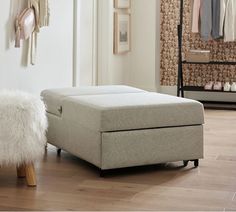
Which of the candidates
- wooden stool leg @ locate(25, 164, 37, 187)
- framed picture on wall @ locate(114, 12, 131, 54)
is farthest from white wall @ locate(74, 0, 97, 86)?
wooden stool leg @ locate(25, 164, 37, 187)

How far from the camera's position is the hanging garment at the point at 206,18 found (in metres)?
6.58

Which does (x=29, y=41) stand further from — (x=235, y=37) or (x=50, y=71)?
(x=235, y=37)

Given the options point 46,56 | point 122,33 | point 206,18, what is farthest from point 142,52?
point 46,56

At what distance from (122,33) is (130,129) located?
3286 mm

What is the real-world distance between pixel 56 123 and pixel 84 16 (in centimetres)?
212

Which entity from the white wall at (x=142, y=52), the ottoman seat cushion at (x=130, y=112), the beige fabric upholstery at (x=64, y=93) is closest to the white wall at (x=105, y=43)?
the white wall at (x=142, y=52)

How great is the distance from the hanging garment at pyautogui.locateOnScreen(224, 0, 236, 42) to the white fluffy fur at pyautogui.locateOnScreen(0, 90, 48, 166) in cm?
373

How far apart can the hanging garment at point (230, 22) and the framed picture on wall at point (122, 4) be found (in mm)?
1133

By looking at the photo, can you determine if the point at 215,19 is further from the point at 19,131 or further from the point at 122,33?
the point at 19,131

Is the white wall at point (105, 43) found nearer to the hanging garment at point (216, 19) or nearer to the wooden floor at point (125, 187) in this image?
the hanging garment at point (216, 19)

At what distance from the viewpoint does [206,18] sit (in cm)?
661

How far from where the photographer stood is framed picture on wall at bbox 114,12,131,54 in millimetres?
6414

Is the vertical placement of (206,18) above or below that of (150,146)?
above

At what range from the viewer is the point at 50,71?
196 inches
